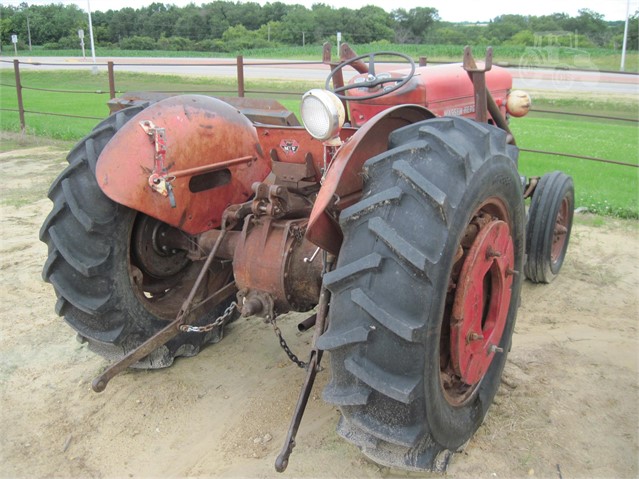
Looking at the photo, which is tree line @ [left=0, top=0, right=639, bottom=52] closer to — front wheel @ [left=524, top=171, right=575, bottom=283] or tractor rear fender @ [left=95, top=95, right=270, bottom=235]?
front wheel @ [left=524, top=171, right=575, bottom=283]

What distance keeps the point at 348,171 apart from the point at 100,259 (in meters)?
1.23

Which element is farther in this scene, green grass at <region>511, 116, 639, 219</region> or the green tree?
the green tree

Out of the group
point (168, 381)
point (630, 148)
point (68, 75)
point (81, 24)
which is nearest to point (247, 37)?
point (81, 24)

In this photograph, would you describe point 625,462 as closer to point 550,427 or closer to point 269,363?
point 550,427

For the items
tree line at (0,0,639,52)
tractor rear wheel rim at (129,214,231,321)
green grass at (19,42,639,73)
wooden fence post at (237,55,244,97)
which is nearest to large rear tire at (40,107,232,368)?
tractor rear wheel rim at (129,214,231,321)

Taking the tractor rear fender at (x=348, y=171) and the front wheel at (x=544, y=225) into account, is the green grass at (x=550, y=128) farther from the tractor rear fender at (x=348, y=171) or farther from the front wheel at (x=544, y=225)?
the tractor rear fender at (x=348, y=171)

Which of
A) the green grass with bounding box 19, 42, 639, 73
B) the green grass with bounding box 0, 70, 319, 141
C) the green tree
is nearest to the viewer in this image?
the green grass with bounding box 0, 70, 319, 141

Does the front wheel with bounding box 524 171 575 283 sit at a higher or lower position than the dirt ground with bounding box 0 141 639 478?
higher

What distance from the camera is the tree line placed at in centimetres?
2809

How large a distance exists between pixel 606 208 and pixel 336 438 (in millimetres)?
4992

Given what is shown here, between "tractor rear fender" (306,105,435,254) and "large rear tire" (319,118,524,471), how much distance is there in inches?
4.1

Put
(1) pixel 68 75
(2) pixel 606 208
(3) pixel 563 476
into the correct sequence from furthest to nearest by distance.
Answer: (1) pixel 68 75 → (2) pixel 606 208 → (3) pixel 563 476

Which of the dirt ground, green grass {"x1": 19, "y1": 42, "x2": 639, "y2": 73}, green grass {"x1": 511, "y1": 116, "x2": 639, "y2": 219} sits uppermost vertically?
green grass {"x1": 19, "y1": 42, "x2": 639, "y2": 73}

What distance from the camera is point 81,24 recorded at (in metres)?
38.4
